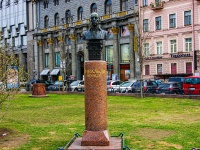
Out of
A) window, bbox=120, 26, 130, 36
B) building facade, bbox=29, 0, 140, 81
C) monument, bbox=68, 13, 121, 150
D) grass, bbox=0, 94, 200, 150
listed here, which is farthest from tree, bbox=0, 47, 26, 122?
window, bbox=120, 26, 130, 36

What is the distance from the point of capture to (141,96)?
3216 cm

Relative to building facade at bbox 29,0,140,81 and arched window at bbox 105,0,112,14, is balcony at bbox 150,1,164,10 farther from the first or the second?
arched window at bbox 105,0,112,14

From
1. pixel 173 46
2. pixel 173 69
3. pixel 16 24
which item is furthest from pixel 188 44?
pixel 16 24

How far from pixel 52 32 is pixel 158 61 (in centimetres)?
2498

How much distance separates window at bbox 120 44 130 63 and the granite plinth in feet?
145

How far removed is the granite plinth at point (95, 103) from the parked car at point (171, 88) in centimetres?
2408

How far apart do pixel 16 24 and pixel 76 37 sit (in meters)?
21.8

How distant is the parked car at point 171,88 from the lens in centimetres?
3462

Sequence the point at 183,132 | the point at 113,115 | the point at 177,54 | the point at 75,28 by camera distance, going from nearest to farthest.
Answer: the point at 183,132 < the point at 113,115 < the point at 177,54 < the point at 75,28

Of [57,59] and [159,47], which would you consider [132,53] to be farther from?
[57,59]

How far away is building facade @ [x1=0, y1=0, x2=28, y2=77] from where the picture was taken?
78.0 meters

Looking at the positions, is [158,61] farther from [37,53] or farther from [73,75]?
[37,53]

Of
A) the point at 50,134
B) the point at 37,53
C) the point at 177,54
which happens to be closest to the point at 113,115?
the point at 50,134

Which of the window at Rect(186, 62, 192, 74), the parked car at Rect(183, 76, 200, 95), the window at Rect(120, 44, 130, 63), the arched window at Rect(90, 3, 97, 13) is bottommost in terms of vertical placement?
the parked car at Rect(183, 76, 200, 95)
